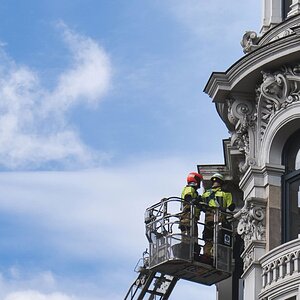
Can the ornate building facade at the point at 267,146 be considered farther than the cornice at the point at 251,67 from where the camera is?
No

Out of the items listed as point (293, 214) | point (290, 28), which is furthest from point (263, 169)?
point (290, 28)

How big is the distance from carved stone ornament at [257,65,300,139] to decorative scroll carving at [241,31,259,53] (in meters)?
1.36

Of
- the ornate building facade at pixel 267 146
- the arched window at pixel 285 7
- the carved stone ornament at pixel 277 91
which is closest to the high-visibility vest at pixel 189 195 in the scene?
the ornate building facade at pixel 267 146

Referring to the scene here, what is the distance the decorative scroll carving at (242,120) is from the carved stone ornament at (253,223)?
1217mm

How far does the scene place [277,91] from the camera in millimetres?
33906

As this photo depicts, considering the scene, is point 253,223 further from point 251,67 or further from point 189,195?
point 251,67

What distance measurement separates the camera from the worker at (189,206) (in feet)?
113

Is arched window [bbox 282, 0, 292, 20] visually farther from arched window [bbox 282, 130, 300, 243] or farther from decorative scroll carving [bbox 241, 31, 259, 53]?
arched window [bbox 282, 130, 300, 243]

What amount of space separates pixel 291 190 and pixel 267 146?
3.90 ft

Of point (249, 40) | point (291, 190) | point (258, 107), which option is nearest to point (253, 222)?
point (291, 190)

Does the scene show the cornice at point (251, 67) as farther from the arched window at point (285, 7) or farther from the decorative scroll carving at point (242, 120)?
the arched window at point (285, 7)

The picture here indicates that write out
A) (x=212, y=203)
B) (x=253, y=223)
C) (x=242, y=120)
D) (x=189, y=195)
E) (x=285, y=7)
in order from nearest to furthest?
(x=253, y=223), (x=242, y=120), (x=189, y=195), (x=212, y=203), (x=285, y=7)

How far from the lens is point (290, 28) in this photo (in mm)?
34531

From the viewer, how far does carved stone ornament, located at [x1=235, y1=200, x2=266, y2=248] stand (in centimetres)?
3344
